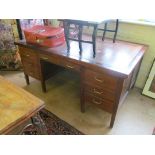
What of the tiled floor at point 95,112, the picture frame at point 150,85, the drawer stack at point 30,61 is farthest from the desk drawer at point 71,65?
the picture frame at point 150,85

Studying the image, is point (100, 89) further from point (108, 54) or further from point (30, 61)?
point (30, 61)

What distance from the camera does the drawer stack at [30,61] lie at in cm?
186

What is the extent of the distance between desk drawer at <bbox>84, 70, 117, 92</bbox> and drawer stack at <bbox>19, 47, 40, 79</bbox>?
0.74 meters

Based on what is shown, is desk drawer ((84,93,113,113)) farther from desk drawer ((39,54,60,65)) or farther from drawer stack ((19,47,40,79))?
drawer stack ((19,47,40,79))

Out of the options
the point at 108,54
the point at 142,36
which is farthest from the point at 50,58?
the point at 142,36

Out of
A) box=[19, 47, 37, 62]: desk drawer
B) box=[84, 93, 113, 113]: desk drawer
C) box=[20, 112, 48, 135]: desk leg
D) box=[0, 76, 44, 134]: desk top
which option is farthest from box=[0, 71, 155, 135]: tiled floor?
box=[0, 76, 44, 134]: desk top

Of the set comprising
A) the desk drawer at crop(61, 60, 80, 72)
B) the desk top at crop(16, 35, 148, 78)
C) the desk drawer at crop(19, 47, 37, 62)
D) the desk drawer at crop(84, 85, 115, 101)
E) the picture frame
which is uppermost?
the desk top at crop(16, 35, 148, 78)

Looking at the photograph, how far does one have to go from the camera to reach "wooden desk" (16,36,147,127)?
1291 millimetres

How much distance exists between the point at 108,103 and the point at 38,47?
0.99m

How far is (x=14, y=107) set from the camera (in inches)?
34.3

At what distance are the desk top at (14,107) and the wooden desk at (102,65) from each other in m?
0.62

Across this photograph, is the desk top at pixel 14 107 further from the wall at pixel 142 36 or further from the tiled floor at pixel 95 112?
the wall at pixel 142 36
